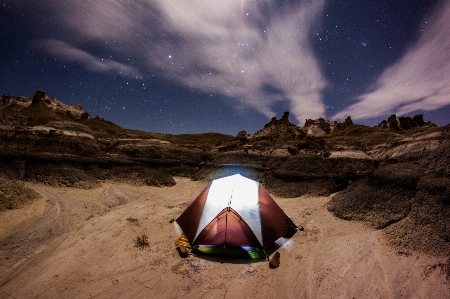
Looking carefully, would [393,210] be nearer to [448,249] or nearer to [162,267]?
[448,249]

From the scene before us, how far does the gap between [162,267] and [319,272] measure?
5.28m

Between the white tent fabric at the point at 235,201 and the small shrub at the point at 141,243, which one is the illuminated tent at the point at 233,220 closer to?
the white tent fabric at the point at 235,201

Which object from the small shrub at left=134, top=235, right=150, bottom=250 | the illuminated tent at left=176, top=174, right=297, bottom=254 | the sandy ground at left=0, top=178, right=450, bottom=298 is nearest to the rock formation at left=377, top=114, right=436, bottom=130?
the sandy ground at left=0, top=178, right=450, bottom=298

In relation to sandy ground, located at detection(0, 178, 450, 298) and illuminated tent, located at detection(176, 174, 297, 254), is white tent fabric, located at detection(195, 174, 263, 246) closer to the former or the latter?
illuminated tent, located at detection(176, 174, 297, 254)

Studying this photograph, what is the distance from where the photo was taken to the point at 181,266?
287 inches

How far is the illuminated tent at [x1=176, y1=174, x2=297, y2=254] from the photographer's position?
26.2 feet

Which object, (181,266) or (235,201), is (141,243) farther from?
(235,201)

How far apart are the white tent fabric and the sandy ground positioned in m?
1.38

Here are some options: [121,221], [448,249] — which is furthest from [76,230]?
[448,249]

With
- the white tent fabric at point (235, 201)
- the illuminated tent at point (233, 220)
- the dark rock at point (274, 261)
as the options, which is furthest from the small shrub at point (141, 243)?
the dark rock at point (274, 261)

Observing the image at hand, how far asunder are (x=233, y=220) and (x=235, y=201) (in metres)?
0.90

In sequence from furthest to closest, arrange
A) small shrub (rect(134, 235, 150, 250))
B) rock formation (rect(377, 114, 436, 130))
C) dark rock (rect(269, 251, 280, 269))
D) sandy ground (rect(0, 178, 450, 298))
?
1. rock formation (rect(377, 114, 436, 130))
2. small shrub (rect(134, 235, 150, 250))
3. dark rock (rect(269, 251, 280, 269))
4. sandy ground (rect(0, 178, 450, 298))

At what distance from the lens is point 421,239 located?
7629 millimetres

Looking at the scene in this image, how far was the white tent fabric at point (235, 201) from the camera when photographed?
863cm
